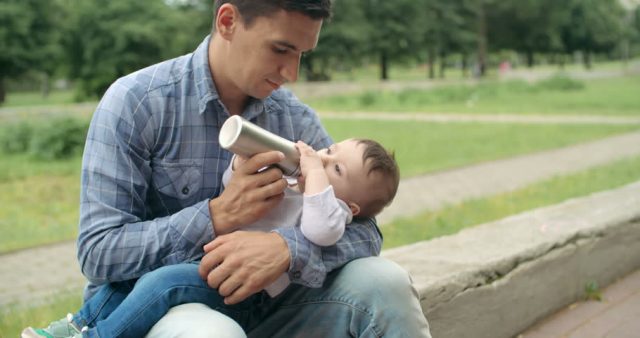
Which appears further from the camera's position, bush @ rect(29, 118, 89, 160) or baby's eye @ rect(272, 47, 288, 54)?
bush @ rect(29, 118, 89, 160)

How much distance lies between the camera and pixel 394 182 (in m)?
2.22

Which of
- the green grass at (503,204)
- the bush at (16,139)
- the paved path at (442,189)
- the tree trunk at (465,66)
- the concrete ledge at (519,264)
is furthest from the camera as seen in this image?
the tree trunk at (465,66)

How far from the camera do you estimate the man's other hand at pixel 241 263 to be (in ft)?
6.19

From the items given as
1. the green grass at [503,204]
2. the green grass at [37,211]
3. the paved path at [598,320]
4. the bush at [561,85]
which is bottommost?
the bush at [561,85]

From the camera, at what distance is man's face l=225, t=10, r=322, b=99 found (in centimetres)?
209

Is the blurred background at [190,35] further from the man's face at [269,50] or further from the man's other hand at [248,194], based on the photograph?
the man's other hand at [248,194]

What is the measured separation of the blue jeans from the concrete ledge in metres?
0.80

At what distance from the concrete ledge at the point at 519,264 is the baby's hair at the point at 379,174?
2.35ft

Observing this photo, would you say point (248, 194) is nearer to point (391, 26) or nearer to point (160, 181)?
point (160, 181)

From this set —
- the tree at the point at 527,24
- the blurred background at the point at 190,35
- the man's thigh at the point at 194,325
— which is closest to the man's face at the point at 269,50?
the man's thigh at the point at 194,325

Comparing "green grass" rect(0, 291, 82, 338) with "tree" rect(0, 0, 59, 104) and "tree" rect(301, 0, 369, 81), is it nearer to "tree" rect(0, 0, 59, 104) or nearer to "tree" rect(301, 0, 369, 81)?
"tree" rect(0, 0, 59, 104)

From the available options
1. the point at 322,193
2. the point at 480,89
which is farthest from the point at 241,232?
the point at 480,89

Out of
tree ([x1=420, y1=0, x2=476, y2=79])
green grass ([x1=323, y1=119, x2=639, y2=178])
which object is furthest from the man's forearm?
tree ([x1=420, y1=0, x2=476, y2=79])

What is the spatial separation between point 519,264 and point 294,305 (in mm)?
1563
